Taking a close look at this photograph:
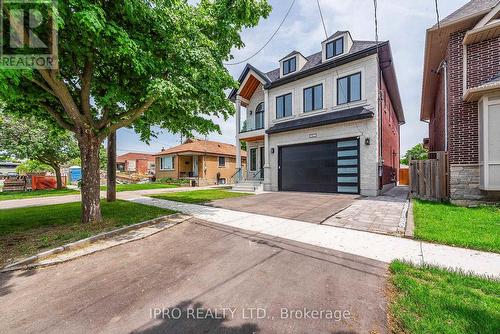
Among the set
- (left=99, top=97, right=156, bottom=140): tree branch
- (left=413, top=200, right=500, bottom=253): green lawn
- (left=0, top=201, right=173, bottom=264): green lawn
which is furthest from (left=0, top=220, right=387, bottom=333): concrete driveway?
(left=99, top=97, right=156, bottom=140): tree branch

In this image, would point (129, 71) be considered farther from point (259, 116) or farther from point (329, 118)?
point (259, 116)

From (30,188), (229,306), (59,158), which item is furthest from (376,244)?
(30,188)

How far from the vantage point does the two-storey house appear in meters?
11.3

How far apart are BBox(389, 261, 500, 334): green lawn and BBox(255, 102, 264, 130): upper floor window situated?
1471 centimetres

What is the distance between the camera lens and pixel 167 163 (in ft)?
86.6

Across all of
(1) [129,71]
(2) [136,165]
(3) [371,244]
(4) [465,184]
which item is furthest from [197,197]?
(2) [136,165]

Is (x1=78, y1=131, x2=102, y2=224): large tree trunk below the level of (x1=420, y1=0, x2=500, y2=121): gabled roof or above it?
below

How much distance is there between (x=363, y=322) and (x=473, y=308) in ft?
4.06

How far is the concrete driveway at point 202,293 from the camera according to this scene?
92.6 inches

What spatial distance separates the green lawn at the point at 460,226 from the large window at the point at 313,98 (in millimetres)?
8240

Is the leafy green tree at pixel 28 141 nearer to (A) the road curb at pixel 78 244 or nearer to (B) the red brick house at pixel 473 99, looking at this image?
(A) the road curb at pixel 78 244

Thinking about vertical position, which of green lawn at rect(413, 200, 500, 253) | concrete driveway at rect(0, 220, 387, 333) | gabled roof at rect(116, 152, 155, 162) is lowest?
concrete driveway at rect(0, 220, 387, 333)

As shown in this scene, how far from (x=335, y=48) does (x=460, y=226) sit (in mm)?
11587

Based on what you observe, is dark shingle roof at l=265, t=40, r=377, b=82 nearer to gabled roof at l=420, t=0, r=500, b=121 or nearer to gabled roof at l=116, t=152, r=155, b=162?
gabled roof at l=420, t=0, r=500, b=121
